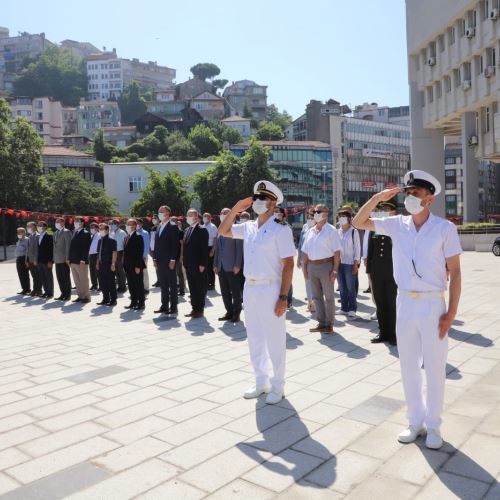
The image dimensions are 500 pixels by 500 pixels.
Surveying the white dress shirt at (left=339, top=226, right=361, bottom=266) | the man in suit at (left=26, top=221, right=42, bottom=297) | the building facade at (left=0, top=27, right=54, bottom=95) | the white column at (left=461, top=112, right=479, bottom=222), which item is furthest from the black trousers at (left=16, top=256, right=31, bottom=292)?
the building facade at (left=0, top=27, right=54, bottom=95)

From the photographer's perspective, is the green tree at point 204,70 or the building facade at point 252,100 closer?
the building facade at point 252,100

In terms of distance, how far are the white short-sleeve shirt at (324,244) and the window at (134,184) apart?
57.3m

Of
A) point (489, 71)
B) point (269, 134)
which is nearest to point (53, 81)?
point (269, 134)

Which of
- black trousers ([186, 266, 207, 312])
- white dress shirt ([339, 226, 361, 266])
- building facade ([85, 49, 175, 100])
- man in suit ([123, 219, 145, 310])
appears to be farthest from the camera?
building facade ([85, 49, 175, 100])

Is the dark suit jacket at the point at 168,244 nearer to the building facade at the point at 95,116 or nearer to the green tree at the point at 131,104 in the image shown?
the building facade at the point at 95,116

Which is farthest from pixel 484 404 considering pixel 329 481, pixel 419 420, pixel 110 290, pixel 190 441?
pixel 110 290

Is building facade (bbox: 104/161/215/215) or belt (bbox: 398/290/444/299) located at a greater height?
building facade (bbox: 104/161/215/215)

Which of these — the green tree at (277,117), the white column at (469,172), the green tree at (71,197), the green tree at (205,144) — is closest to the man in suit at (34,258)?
the white column at (469,172)

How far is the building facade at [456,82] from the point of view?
110 feet

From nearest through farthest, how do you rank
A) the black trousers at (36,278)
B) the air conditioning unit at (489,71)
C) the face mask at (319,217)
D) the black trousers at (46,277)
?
the face mask at (319,217) → the black trousers at (46,277) → the black trousers at (36,278) → the air conditioning unit at (489,71)

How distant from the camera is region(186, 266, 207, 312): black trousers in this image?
10.2 meters

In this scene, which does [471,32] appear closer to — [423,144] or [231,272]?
[423,144]

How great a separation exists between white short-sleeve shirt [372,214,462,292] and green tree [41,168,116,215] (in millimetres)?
49898

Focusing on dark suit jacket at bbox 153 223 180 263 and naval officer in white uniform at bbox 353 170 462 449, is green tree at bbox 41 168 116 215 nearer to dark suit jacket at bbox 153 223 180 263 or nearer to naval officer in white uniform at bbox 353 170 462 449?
dark suit jacket at bbox 153 223 180 263
